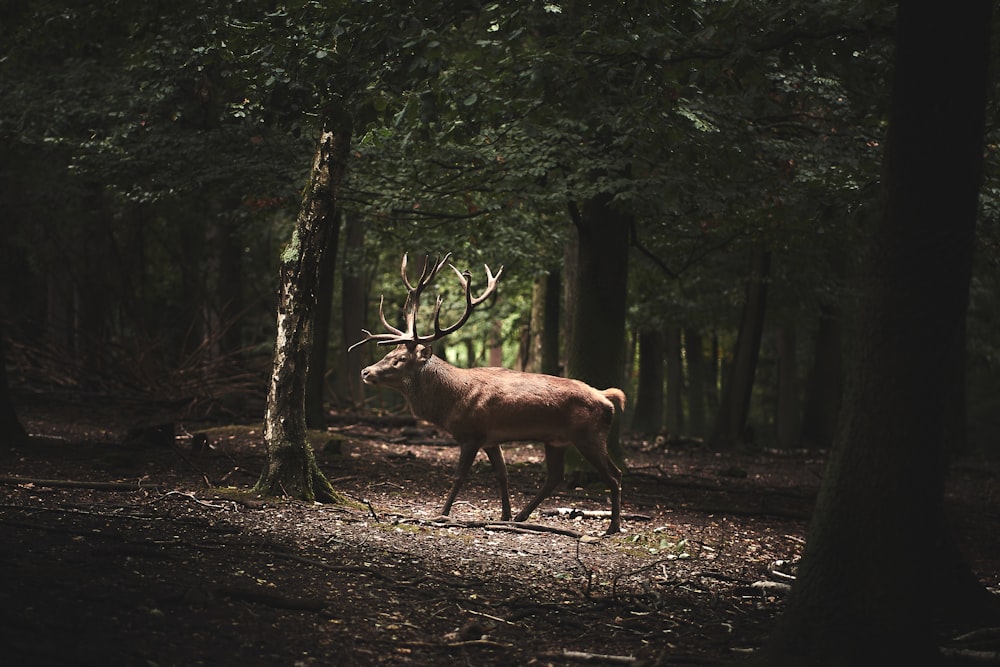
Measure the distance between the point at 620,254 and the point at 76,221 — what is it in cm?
1574

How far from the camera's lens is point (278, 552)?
6.42m

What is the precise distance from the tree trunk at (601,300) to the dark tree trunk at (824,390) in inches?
431

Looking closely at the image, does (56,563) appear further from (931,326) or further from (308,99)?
(931,326)

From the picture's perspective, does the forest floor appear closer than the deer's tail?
Yes

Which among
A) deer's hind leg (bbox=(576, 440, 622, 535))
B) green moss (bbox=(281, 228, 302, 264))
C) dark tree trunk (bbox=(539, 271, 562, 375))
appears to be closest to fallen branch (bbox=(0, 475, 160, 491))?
Result: green moss (bbox=(281, 228, 302, 264))

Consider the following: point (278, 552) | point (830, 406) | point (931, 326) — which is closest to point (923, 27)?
point (931, 326)

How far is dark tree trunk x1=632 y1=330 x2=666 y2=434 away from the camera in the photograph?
82.3 ft

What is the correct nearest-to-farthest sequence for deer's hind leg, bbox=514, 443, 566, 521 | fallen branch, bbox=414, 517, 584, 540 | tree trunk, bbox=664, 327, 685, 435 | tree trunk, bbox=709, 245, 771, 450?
fallen branch, bbox=414, 517, 584, 540 < deer's hind leg, bbox=514, 443, 566, 521 < tree trunk, bbox=709, 245, 771, 450 < tree trunk, bbox=664, 327, 685, 435

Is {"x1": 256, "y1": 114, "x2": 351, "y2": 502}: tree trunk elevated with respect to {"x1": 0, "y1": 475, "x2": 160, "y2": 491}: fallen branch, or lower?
elevated

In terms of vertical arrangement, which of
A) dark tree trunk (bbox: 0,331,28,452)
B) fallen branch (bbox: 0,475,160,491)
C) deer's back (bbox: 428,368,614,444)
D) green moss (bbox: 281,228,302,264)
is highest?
green moss (bbox: 281,228,302,264)

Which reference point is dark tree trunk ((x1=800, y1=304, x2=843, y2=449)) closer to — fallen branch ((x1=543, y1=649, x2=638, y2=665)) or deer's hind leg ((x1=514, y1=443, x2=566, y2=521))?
deer's hind leg ((x1=514, y1=443, x2=566, y2=521))

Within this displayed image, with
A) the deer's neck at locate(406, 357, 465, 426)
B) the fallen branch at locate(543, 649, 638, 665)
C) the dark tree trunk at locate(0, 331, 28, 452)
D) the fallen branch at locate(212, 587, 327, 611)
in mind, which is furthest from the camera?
the dark tree trunk at locate(0, 331, 28, 452)

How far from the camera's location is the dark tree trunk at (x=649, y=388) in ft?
82.3

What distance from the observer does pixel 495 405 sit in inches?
359
